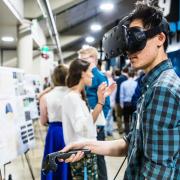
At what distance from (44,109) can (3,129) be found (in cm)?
76

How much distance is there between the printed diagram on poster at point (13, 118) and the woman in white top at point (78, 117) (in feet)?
2.22

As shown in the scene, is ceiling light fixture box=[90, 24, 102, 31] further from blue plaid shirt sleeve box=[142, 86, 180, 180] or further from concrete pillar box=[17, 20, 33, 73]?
blue plaid shirt sleeve box=[142, 86, 180, 180]

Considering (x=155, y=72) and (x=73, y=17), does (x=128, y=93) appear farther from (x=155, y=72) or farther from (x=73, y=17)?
(x=155, y=72)

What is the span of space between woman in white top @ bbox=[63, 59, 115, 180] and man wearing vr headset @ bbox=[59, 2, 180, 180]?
50.3 inches

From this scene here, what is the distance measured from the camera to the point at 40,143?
7.31 meters

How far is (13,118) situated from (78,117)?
1011mm

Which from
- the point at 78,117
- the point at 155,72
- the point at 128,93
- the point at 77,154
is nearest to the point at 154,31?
the point at 155,72

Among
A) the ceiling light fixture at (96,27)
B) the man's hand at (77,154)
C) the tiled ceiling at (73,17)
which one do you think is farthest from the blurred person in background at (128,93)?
the ceiling light fixture at (96,27)

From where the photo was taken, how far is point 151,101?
1.10 meters

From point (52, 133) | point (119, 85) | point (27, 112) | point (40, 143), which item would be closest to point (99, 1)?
point (119, 85)

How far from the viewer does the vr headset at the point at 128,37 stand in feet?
4.09

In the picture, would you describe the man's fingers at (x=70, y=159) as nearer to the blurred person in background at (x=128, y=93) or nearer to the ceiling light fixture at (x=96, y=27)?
the blurred person in background at (x=128, y=93)

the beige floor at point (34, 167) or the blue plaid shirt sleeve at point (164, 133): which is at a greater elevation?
the blue plaid shirt sleeve at point (164, 133)

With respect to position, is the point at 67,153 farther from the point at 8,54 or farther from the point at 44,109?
the point at 8,54
